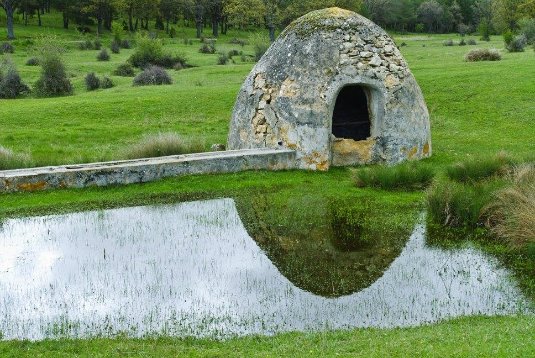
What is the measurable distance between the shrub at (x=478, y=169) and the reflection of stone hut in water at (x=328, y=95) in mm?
2130

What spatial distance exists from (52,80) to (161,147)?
49.6 ft

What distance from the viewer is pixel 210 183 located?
14.1 metres

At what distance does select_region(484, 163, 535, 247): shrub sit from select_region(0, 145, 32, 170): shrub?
31.6ft

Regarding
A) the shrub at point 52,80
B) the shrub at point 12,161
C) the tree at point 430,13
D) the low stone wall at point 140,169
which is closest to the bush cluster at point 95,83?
the shrub at point 52,80

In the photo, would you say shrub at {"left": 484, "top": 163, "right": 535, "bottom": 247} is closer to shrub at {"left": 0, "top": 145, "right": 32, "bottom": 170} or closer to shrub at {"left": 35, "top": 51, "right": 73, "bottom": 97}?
shrub at {"left": 0, "top": 145, "right": 32, "bottom": 170}

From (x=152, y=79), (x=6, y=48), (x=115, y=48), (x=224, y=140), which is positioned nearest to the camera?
(x=224, y=140)

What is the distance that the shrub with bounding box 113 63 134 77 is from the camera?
34969mm

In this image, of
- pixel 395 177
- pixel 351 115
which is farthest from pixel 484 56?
pixel 395 177

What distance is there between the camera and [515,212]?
1013 cm

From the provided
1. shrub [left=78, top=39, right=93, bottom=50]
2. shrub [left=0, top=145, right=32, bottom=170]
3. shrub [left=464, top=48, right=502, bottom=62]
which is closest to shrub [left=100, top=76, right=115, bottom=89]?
shrub [left=0, top=145, right=32, bottom=170]

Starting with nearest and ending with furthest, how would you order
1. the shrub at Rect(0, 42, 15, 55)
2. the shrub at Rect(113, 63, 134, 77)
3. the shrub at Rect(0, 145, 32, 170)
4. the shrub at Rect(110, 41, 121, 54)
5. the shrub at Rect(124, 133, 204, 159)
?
the shrub at Rect(0, 145, 32, 170) < the shrub at Rect(124, 133, 204, 159) < the shrub at Rect(113, 63, 134, 77) < the shrub at Rect(0, 42, 15, 55) < the shrub at Rect(110, 41, 121, 54)

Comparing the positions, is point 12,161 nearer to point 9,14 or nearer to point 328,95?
point 328,95

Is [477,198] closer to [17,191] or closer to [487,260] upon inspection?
[487,260]

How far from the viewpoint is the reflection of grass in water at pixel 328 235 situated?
30.2 feet
